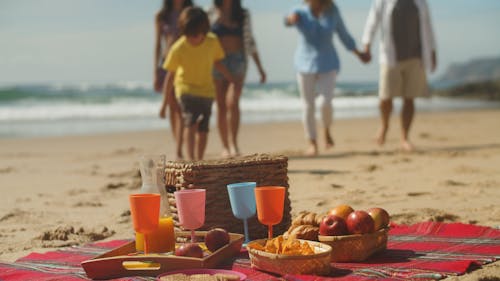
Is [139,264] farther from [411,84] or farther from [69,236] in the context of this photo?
[411,84]

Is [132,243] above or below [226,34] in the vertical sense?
below

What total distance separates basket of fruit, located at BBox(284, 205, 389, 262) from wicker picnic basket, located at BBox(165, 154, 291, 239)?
564mm

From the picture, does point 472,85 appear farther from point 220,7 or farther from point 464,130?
point 220,7

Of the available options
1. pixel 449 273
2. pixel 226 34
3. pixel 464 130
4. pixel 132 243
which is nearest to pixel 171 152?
pixel 226 34

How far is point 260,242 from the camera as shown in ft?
11.5

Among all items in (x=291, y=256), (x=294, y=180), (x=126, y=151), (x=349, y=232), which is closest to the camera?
(x=291, y=256)

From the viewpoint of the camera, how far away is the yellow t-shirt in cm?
635

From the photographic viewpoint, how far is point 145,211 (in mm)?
3324

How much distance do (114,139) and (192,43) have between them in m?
5.29

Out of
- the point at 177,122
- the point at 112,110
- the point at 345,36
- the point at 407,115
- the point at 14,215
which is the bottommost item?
the point at 14,215

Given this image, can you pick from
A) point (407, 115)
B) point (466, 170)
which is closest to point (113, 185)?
point (466, 170)

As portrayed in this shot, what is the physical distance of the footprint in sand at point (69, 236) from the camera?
4430 millimetres

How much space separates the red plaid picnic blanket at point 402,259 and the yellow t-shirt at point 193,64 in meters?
2.45

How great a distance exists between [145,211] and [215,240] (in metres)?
0.43
